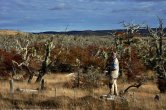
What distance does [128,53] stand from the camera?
40.9 m

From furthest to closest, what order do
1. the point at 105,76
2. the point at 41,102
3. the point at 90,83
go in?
the point at 105,76 → the point at 90,83 → the point at 41,102

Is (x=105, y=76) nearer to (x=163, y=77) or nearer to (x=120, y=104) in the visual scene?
(x=163, y=77)

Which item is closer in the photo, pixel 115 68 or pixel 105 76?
pixel 115 68

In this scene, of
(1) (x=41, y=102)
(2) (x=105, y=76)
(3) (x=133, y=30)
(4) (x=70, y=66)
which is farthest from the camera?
(4) (x=70, y=66)

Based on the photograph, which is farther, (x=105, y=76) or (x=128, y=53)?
(x=128, y=53)

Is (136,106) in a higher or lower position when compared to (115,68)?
lower

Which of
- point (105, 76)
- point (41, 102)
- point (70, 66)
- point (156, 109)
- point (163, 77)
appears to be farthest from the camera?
point (70, 66)

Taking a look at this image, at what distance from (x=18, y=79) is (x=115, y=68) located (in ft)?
51.3

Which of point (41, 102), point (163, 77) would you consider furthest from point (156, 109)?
point (163, 77)

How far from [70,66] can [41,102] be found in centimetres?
2602

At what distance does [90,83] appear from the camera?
99.5 feet

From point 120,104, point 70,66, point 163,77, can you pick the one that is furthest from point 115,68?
point 70,66

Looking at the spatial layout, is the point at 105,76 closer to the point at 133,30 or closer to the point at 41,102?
the point at 133,30

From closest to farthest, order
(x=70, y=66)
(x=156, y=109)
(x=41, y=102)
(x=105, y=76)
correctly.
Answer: (x=156, y=109), (x=41, y=102), (x=105, y=76), (x=70, y=66)
